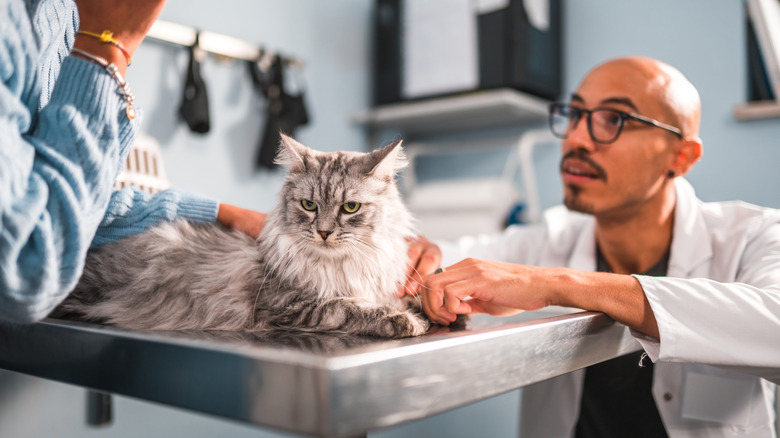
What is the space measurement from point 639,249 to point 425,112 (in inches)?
55.0

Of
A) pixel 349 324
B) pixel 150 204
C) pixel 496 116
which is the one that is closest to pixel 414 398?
pixel 349 324

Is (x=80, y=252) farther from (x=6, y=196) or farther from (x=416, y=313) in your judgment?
(x=416, y=313)

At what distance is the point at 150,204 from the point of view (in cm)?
102

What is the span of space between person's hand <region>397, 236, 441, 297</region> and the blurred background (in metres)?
1.20

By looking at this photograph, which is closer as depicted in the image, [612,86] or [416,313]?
[416,313]

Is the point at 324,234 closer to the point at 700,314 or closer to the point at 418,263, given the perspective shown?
the point at 418,263

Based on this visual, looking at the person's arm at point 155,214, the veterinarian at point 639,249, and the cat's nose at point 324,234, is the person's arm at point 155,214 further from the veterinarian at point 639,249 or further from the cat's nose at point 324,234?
the veterinarian at point 639,249

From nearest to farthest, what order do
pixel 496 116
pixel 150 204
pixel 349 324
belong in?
1. pixel 349 324
2. pixel 150 204
3. pixel 496 116

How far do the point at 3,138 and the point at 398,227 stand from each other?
65 cm

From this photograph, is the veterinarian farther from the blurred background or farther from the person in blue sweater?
the blurred background

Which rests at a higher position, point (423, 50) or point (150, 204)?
point (423, 50)

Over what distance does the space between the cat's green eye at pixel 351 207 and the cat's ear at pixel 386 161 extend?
7 cm

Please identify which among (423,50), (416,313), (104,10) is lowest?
(416,313)

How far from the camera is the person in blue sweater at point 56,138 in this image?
58 cm
